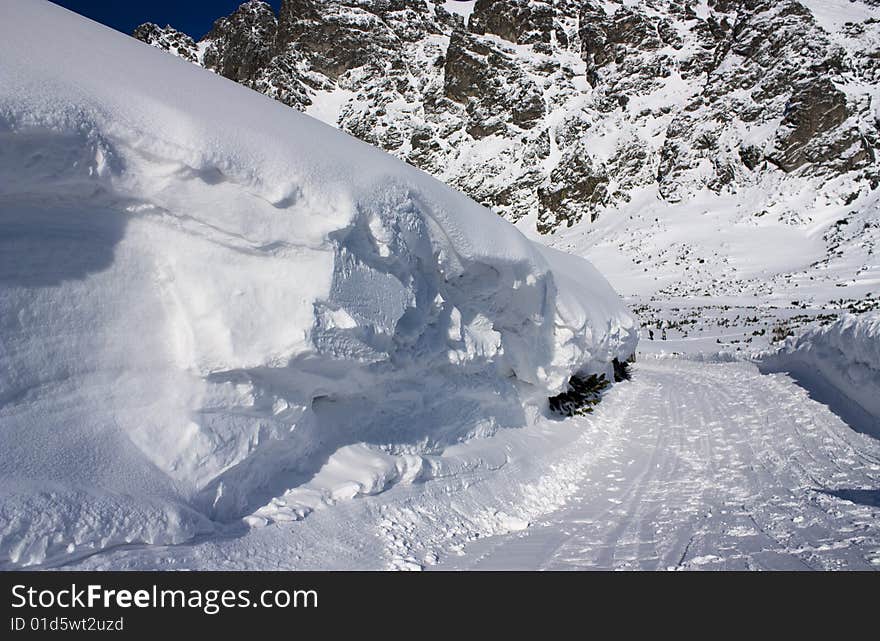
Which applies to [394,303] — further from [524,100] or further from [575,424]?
[524,100]

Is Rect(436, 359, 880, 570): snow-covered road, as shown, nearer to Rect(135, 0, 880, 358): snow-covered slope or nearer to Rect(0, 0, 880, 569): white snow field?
Rect(0, 0, 880, 569): white snow field

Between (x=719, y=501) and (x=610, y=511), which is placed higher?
(x=719, y=501)

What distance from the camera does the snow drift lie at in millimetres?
2801

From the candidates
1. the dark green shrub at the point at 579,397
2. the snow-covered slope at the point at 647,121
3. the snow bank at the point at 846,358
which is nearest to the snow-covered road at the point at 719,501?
the snow bank at the point at 846,358

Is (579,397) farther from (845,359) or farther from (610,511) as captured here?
(610,511)

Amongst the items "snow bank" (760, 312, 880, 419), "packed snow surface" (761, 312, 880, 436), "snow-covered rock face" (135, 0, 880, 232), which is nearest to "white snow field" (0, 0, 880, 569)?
"snow bank" (760, 312, 880, 419)

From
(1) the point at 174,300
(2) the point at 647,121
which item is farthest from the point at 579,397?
(2) the point at 647,121

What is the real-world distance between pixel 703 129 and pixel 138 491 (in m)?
74.5

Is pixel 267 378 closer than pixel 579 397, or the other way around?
pixel 267 378

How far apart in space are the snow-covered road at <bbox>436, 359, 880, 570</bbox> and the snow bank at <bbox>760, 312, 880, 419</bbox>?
0.52 meters

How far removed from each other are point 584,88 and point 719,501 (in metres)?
92.9

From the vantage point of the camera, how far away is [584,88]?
279ft

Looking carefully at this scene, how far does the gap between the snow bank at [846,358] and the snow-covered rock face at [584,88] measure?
55989 millimetres
